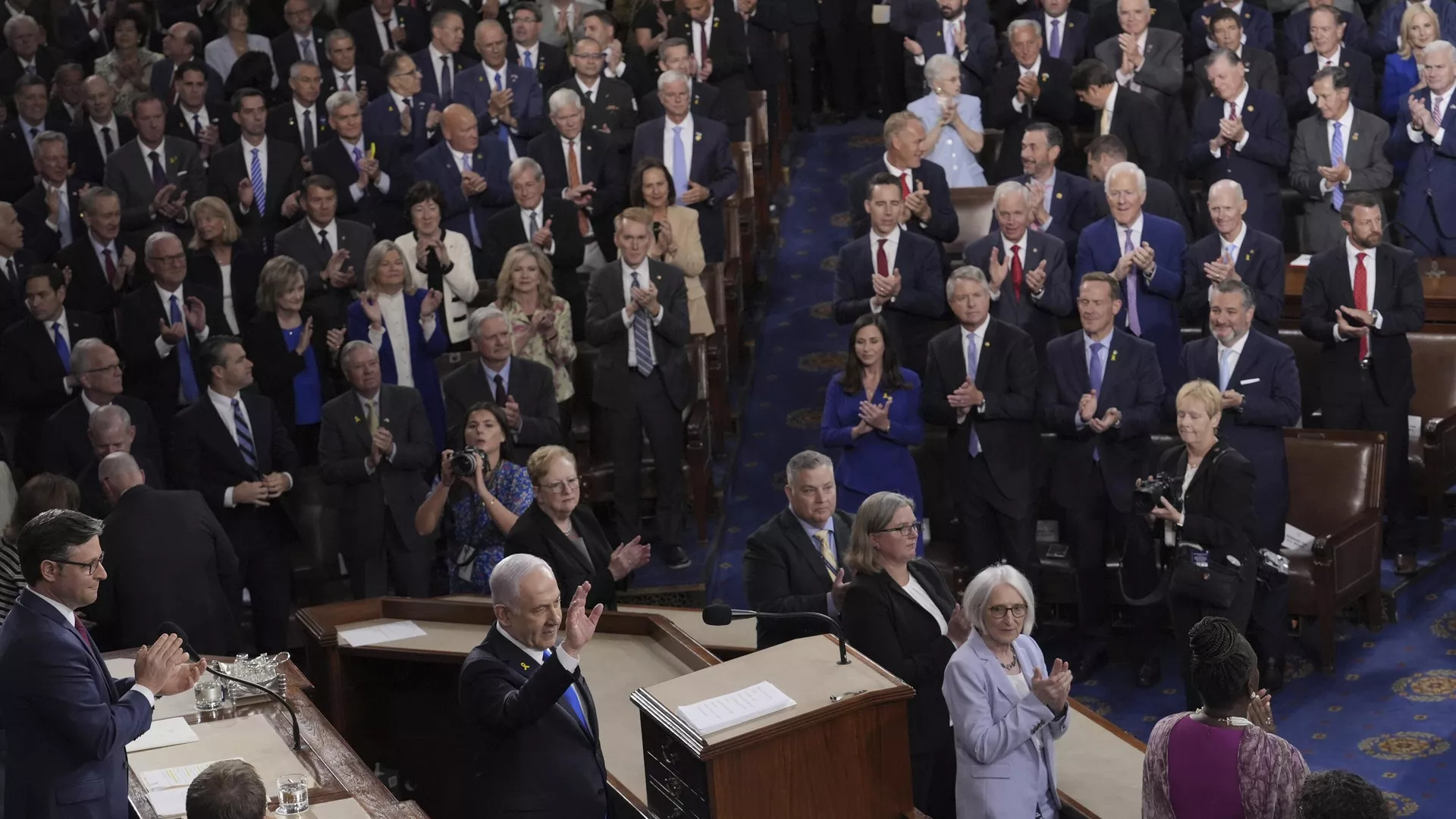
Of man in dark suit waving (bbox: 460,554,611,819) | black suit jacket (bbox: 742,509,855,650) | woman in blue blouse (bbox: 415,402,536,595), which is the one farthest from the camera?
woman in blue blouse (bbox: 415,402,536,595)

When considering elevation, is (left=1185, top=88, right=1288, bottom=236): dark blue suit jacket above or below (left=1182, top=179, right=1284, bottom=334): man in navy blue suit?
above

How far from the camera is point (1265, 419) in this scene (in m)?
6.54

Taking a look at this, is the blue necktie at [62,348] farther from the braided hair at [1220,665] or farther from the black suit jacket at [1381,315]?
the braided hair at [1220,665]

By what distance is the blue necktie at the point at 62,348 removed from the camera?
24.7ft

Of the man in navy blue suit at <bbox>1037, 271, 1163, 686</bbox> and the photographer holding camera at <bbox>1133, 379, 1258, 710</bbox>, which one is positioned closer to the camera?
the photographer holding camera at <bbox>1133, 379, 1258, 710</bbox>

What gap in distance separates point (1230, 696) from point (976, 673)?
0.69 m

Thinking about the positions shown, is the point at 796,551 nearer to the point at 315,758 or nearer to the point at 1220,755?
the point at 315,758

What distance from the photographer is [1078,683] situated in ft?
22.1

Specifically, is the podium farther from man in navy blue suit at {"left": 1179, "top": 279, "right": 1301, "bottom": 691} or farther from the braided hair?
man in navy blue suit at {"left": 1179, "top": 279, "right": 1301, "bottom": 691}

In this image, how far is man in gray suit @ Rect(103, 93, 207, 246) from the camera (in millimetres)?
8484

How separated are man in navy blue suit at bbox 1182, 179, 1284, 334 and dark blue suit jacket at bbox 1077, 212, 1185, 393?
7 cm

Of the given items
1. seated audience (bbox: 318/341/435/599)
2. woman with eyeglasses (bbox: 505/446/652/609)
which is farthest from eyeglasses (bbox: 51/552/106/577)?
seated audience (bbox: 318/341/435/599)

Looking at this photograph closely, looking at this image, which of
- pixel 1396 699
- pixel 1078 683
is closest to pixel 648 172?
pixel 1078 683

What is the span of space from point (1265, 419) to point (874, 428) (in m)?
1.43
